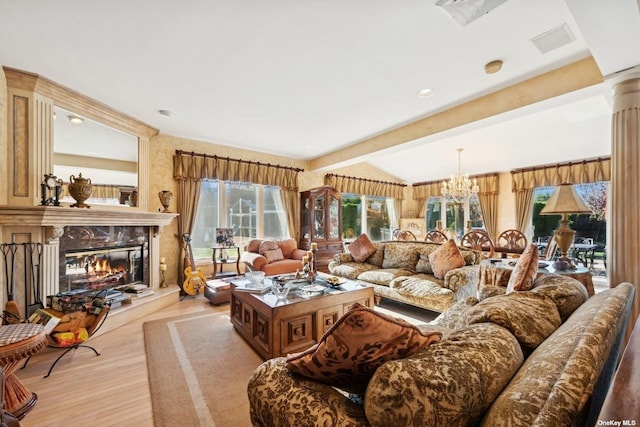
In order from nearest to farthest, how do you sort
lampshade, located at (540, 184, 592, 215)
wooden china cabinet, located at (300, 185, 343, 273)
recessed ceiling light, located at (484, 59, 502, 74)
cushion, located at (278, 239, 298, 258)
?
lampshade, located at (540, 184, 592, 215) → recessed ceiling light, located at (484, 59, 502, 74) → cushion, located at (278, 239, 298, 258) → wooden china cabinet, located at (300, 185, 343, 273)

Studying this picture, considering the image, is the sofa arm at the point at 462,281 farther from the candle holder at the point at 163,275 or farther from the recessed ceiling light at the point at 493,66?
the candle holder at the point at 163,275

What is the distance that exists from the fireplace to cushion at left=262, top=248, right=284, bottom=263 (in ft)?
5.75

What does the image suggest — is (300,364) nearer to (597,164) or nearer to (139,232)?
(139,232)

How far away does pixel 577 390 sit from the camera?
0.64m

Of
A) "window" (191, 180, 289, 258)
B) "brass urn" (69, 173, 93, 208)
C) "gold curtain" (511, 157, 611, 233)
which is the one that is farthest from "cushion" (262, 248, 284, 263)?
"gold curtain" (511, 157, 611, 233)

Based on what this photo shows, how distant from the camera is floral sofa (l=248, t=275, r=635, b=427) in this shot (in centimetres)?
68

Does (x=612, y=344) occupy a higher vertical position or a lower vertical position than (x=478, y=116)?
lower

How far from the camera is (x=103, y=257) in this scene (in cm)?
340

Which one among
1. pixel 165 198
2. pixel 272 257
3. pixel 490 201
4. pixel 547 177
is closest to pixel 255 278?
pixel 272 257

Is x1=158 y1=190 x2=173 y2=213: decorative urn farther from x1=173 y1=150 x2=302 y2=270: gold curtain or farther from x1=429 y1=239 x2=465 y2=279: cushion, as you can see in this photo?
x1=429 y1=239 x2=465 y2=279: cushion

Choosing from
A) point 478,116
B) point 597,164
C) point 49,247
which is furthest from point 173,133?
point 597,164

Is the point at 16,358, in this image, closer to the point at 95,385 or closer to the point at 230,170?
the point at 95,385

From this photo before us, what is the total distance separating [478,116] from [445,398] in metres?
3.30

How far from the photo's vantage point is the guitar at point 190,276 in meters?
4.19
